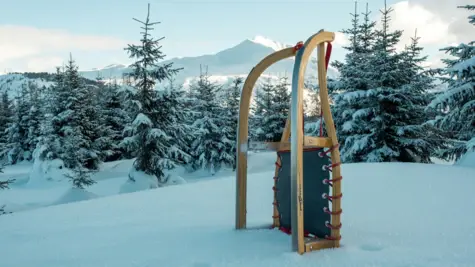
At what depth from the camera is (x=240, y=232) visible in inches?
177

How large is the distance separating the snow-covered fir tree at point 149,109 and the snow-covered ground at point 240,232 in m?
9.71

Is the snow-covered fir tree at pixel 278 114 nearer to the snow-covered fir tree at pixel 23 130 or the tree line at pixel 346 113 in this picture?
the tree line at pixel 346 113

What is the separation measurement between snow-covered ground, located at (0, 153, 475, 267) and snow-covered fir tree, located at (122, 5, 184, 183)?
9711 millimetres

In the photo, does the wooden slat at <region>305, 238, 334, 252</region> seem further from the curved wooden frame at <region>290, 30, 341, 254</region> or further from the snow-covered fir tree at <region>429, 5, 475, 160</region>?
the snow-covered fir tree at <region>429, 5, 475, 160</region>

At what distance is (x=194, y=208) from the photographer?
6.93 meters

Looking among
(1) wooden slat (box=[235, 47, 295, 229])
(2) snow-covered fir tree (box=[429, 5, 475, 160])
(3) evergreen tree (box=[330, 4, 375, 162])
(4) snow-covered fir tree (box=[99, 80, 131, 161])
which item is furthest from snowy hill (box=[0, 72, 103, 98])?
(1) wooden slat (box=[235, 47, 295, 229])

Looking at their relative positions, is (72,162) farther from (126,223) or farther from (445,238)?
(445,238)

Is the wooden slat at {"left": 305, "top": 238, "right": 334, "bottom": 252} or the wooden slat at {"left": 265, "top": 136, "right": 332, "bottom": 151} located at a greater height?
the wooden slat at {"left": 265, "top": 136, "right": 332, "bottom": 151}

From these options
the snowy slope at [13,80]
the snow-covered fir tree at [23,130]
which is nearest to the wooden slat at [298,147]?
the snow-covered fir tree at [23,130]

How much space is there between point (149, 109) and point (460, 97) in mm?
13855

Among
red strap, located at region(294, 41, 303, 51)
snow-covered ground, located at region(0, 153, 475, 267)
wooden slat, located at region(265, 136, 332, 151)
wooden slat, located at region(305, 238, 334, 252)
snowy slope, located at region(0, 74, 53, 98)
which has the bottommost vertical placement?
snow-covered ground, located at region(0, 153, 475, 267)

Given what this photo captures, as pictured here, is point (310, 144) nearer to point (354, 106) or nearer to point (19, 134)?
point (354, 106)

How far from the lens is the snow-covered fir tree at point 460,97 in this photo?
11385 mm

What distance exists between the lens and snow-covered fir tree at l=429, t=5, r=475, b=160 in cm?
1139
